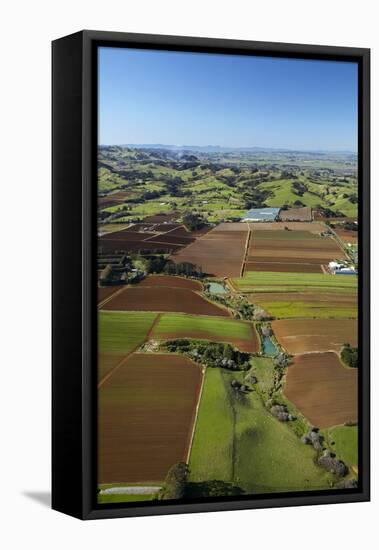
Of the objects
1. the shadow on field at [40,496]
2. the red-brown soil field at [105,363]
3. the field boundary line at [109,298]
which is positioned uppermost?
the field boundary line at [109,298]

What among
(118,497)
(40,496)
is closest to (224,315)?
(118,497)

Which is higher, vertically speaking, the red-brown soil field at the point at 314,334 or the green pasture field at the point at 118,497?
the red-brown soil field at the point at 314,334

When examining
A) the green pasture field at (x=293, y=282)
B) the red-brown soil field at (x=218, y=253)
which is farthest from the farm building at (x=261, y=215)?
the green pasture field at (x=293, y=282)

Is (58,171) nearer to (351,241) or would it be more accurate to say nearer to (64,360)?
(64,360)

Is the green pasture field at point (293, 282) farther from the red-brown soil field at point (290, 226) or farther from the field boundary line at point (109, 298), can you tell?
the field boundary line at point (109, 298)

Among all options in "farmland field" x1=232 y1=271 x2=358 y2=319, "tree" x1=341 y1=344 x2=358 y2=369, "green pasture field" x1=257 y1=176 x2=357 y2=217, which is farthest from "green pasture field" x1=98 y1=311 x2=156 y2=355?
"tree" x1=341 y1=344 x2=358 y2=369

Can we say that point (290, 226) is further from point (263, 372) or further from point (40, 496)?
point (40, 496)

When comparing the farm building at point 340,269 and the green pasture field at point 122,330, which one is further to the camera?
the farm building at point 340,269

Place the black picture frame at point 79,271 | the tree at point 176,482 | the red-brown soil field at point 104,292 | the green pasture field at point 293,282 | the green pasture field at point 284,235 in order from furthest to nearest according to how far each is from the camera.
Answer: the green pasture field at point 284,235, the green pasture field at point 293,282, the tree at point 176,482, the red-brown soil field at point 104,292, the black picture frame at point 79,271
